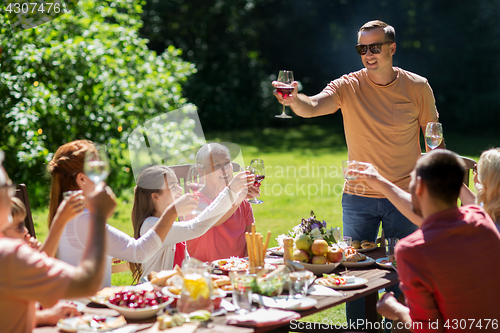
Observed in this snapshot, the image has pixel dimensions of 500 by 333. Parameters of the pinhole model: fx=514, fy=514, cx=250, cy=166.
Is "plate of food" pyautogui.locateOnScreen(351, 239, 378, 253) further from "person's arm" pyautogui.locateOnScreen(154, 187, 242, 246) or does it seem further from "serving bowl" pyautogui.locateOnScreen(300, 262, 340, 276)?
"person's arm" pyautogui.locateOnScreen(154, 187, 242, 246)

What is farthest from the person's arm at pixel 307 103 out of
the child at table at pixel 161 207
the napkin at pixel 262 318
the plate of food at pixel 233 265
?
the napkin at pixel 262 318

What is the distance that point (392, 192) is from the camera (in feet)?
9.51

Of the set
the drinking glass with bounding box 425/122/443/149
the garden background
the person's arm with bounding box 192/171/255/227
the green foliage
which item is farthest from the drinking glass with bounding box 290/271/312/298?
the green foliage

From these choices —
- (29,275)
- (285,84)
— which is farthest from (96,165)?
(285,84)

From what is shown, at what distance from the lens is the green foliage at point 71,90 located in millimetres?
6973

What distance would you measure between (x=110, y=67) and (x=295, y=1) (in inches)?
491

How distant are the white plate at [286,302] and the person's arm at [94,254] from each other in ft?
3.03

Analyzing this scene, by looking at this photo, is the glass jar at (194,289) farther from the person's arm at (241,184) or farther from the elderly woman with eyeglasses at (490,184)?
the elderly woman with eyeglasses at (490,184)

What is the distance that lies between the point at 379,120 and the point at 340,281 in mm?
1640

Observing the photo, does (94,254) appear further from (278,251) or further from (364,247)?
(364,247)

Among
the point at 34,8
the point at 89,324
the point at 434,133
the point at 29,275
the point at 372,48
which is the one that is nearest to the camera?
the point at 29,275

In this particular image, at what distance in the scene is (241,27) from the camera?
738 inches

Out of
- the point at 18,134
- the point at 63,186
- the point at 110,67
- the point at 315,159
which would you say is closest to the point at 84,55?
the point at 110,67

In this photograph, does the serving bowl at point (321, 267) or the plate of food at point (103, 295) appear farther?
the serving bowl at point (321, 267)
